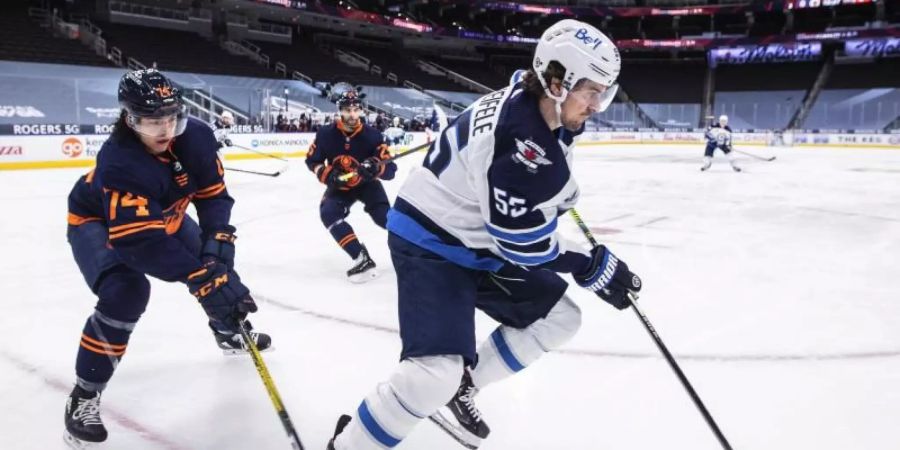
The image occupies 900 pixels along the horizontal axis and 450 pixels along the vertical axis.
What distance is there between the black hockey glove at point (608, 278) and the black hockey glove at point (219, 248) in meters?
1.09

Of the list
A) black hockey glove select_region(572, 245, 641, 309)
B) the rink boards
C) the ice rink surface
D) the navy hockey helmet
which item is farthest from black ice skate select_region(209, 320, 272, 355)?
the rink boards

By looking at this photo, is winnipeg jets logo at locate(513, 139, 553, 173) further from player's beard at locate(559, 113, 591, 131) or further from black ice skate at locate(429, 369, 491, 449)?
black ice skate at locate(429, 369, 491, 449)

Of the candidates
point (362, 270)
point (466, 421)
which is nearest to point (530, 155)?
point (466, 421)

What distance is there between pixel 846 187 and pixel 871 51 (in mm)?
22419

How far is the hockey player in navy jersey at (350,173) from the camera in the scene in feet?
13.5

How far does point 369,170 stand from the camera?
4121 millimetres

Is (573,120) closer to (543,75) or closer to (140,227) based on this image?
(543,75)

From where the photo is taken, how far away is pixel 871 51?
27203 mm

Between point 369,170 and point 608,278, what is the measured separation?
8.13 feet

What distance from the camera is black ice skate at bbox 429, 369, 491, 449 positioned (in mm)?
1994

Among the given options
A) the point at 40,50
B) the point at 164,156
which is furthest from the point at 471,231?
the point at 40,50

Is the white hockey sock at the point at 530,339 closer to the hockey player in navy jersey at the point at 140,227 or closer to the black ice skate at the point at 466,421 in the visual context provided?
the black ice skate at the point at 466,421

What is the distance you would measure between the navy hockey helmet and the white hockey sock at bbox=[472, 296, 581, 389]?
1.13 metres

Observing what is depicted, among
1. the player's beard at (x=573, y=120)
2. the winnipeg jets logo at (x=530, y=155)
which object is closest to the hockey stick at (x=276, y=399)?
the winnipeg jets logo at (x=530, y=155)
